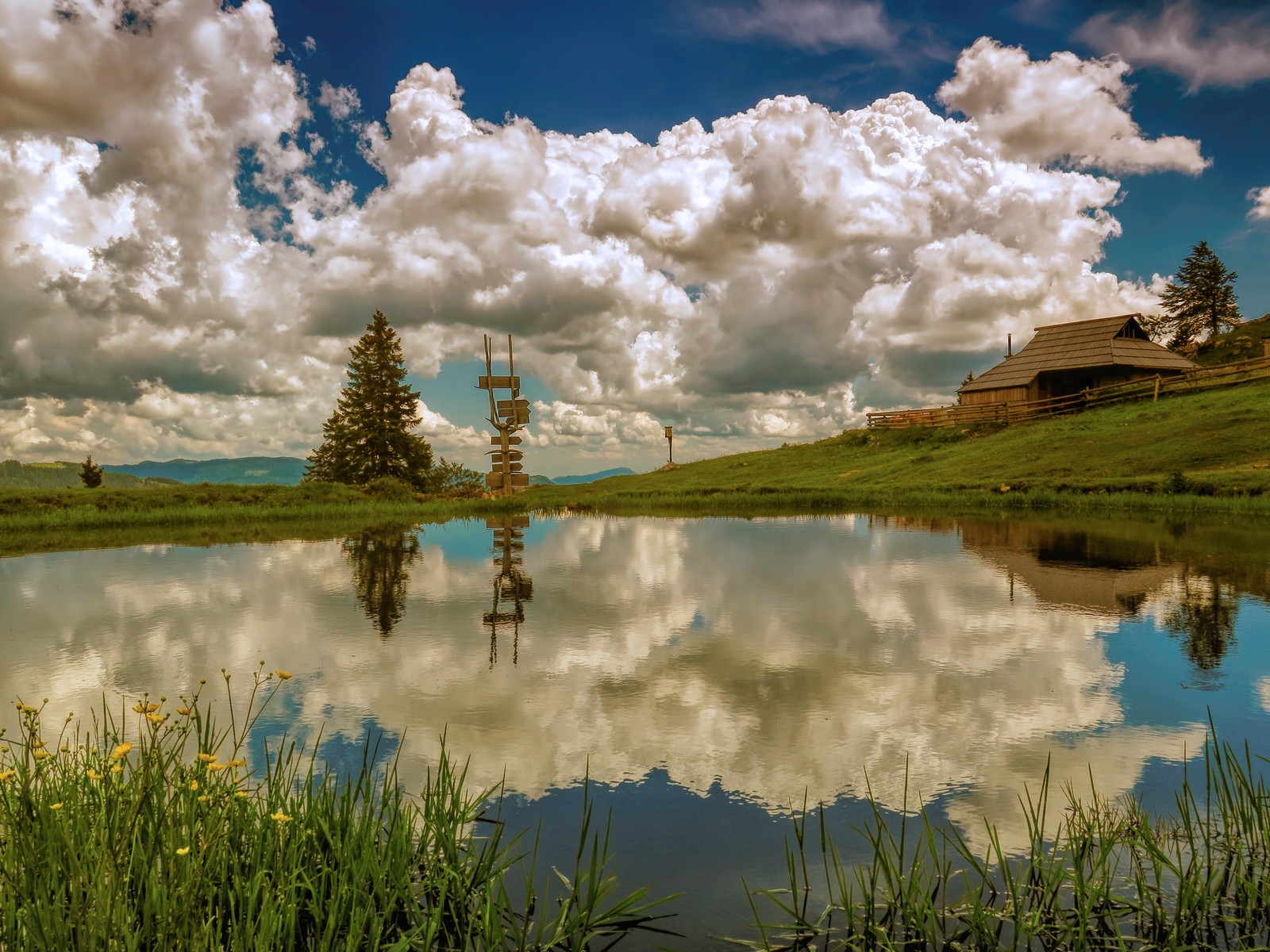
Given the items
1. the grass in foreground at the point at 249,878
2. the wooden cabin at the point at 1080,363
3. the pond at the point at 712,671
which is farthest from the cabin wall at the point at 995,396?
the grass in foreground at the point at 249,878

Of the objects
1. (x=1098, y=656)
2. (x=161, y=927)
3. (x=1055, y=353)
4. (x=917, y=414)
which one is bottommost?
(x=1098, y=656)

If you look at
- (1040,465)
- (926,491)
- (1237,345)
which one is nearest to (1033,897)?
(926,491)

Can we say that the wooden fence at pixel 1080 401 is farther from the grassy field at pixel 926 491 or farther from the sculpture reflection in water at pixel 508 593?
the sculpture reflection in water at pixel 508 593

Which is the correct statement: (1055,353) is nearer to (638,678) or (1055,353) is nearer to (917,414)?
(917,414)

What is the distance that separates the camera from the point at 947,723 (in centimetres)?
583

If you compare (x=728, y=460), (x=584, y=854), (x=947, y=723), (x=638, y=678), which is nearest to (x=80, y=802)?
(x=584, y=854)

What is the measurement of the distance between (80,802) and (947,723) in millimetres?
5709

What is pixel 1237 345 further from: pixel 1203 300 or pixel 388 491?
pixel 388 491

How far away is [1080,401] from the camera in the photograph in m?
58.0

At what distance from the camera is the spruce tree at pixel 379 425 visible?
5597 cm

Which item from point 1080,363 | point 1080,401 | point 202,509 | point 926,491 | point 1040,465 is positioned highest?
point 1080,363

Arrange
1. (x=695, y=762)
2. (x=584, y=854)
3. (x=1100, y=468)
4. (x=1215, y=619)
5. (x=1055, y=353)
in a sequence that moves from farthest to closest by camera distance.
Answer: (x=1055, y=353) → (x=1100, y=468) → (x=1215, y=619) → (x=695, y=762) → (x=584, y=854)

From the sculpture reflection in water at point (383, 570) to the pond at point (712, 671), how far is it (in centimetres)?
11

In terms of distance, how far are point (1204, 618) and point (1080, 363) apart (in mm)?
57804
